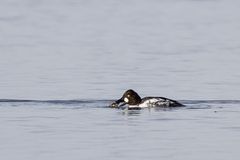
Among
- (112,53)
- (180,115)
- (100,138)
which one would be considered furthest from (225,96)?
(112,53)

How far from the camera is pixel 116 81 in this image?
30.7 m

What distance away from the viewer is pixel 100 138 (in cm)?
2197

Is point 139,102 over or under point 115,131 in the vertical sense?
over

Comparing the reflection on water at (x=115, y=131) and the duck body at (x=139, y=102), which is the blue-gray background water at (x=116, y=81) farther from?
the duck body at (x=139, y=102)

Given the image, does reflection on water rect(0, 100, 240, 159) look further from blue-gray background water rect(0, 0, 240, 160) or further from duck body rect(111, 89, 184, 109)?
duck body rect(111, 89, 184, 109)

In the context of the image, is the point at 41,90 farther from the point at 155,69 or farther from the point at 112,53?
the point at 112,53

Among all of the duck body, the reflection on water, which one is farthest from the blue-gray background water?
the duck body

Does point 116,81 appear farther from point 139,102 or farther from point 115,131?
point 115,131

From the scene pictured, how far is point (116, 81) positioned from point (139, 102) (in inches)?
80.7

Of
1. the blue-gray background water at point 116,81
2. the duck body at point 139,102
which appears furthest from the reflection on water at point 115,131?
the duck body at point 139,102

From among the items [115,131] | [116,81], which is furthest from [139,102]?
[115,131]

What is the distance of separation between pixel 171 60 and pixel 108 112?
27.2 feet

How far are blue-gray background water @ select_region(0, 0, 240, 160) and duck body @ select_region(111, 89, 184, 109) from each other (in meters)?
0.22

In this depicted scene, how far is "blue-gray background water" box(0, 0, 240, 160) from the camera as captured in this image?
21.3 m
